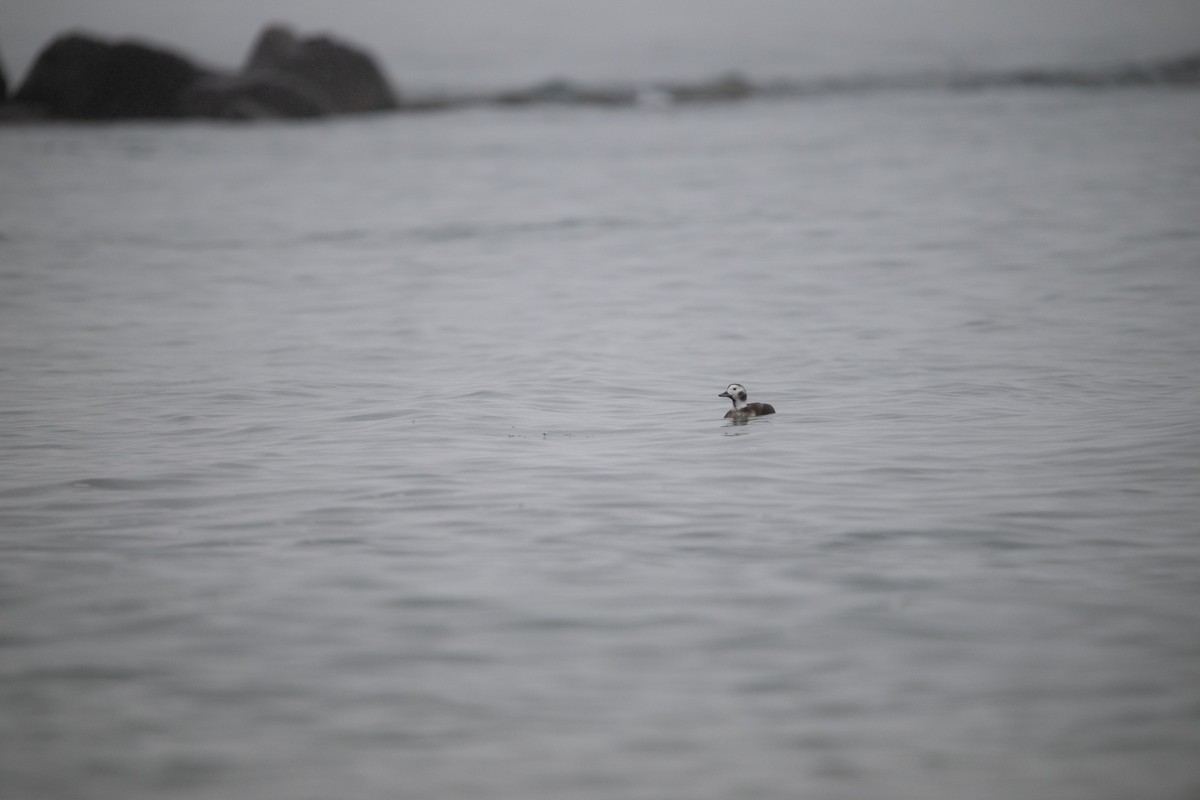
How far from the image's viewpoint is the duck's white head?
1364cm

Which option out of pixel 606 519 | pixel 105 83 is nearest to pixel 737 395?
pixel 606 519

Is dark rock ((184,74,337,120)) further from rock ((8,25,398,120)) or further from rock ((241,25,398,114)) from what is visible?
rock ((241,25,398,114))

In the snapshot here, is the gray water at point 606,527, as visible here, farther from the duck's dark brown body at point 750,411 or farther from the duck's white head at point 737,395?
the duck's white head at point 737,395

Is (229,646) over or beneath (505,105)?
beneath

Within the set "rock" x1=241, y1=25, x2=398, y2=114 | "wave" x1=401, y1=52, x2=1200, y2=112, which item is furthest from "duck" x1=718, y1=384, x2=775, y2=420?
"wave" x1=401, y1=52, x2=1200, y2=112

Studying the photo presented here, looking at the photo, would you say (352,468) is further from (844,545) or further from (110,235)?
(110,235)

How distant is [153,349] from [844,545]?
12.3 m

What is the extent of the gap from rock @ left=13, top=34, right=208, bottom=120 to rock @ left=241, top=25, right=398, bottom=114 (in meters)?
3.92

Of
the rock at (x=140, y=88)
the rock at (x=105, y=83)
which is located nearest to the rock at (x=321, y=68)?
the rock at (x=140, y=88)

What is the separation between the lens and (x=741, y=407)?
542 inches

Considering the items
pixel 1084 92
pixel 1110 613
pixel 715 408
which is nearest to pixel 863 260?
pixel 715 408

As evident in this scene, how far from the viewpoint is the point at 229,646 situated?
8.12 meters

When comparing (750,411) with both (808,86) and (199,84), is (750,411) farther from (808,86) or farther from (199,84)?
(808,86)

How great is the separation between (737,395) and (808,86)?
83.0 m
